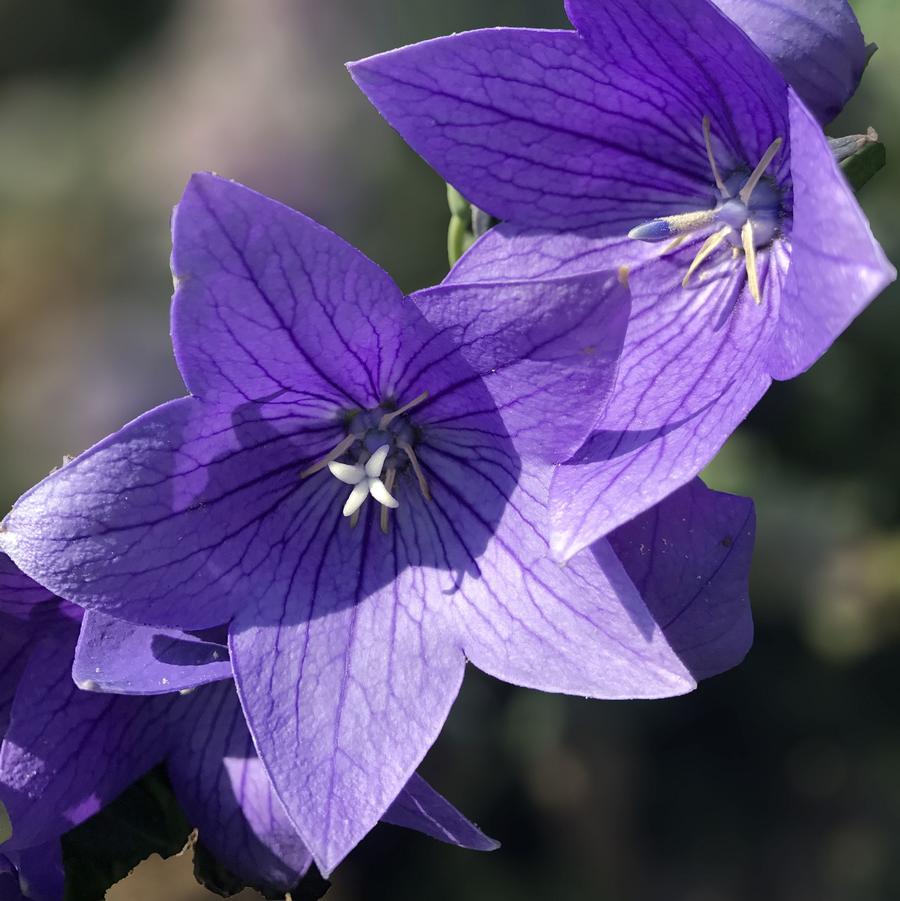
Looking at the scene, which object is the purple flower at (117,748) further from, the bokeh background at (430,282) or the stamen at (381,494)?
the bokeh background at (430,282)

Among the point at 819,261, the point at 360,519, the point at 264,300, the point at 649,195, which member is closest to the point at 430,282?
the point at 649,195

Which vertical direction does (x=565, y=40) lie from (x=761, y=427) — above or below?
above

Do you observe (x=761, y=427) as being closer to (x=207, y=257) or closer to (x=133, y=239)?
(x=207, y=257)

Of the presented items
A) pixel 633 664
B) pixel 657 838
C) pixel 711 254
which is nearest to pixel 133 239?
pixel 657 838

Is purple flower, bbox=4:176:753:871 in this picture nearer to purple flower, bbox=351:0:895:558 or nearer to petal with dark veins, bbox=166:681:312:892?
purple flower, bbox=351:0:895:558

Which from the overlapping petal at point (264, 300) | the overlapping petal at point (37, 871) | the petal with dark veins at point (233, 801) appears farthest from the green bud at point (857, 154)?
the overlapping petal at point (37, 871)

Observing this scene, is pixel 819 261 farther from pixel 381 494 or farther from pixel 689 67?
pixel 381 494

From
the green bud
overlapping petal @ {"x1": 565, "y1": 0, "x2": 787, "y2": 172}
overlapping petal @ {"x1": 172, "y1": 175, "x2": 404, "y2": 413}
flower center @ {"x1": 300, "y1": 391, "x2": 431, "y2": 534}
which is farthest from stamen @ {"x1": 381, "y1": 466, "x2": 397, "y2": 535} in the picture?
→ the green bud
